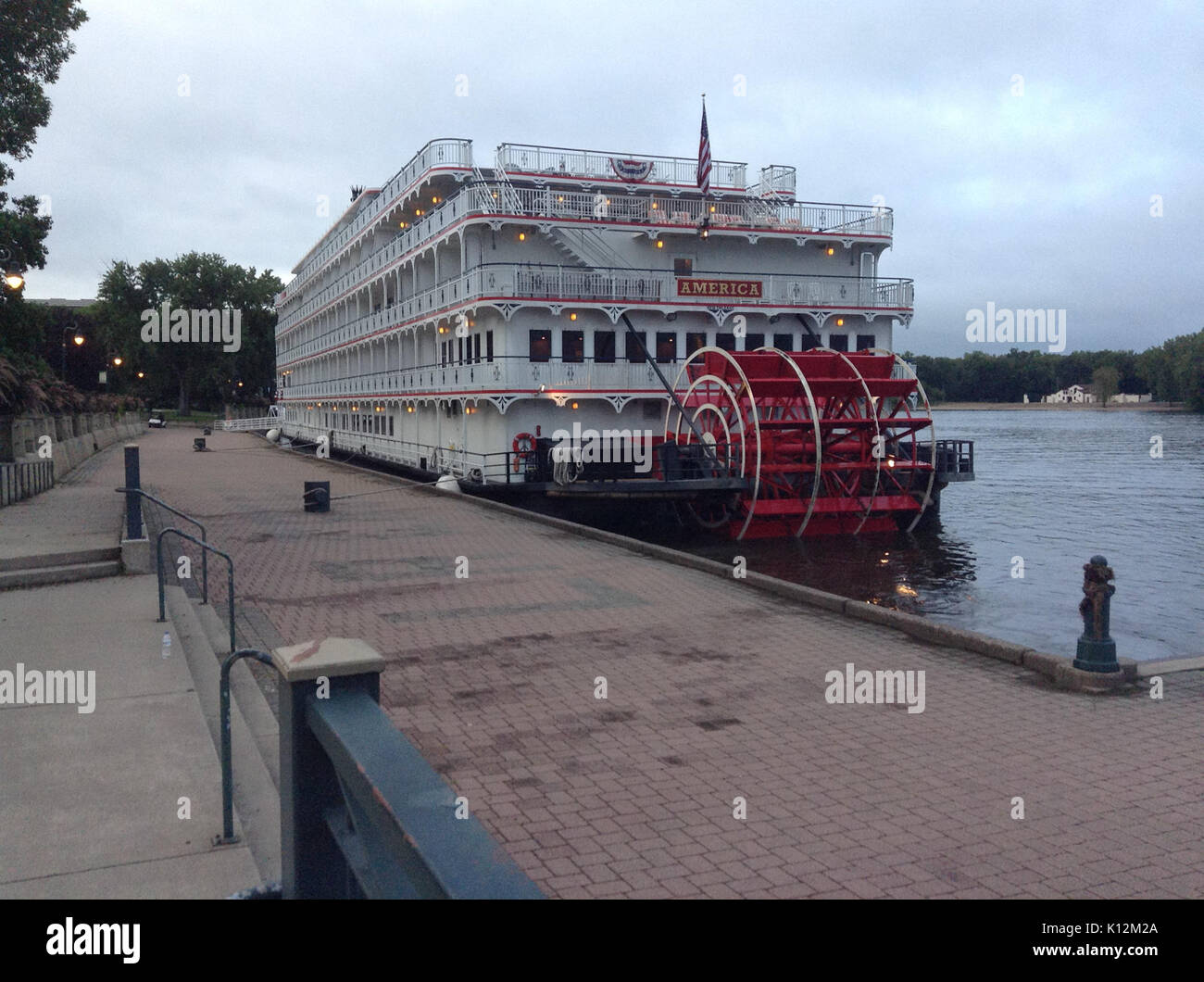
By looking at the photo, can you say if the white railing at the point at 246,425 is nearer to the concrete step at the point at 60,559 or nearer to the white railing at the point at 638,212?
the white railing at the point at 638,212

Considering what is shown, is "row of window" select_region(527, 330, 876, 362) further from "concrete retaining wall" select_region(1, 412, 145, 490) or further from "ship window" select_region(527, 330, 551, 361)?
"concrete retaining wall" select_region(1, 412, 145, 490)

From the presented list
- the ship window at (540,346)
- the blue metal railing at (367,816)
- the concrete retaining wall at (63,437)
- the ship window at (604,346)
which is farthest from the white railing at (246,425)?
the blue metal railing at (367,816)

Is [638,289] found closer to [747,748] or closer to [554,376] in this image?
[554,376]

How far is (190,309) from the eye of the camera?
85875 millimetres

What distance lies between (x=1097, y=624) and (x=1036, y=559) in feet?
39.3

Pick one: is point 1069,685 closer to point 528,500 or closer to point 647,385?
point 528,500

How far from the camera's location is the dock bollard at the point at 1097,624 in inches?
295

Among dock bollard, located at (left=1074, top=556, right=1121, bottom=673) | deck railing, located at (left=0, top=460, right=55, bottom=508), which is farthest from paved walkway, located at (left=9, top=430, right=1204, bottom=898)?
deck railing, located at (left=0, top=460, right=55, bottom=508)

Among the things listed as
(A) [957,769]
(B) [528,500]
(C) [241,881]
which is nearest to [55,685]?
(C) [241,881]

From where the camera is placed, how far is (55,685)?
649 centimetres

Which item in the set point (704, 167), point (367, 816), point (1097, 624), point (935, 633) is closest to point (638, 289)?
point (704, 167)

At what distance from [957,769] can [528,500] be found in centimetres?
1679

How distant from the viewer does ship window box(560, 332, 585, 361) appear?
77.6ft

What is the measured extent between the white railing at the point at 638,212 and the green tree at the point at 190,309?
6336 centimetres
